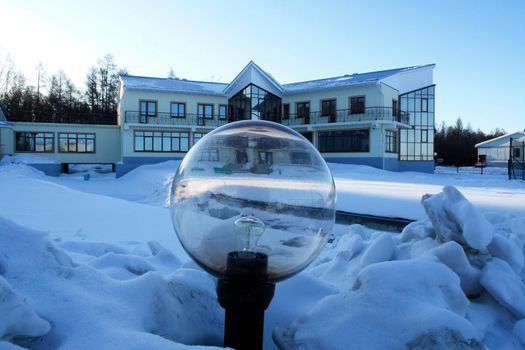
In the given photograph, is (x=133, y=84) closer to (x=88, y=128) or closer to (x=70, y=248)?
(x=88, y=128)

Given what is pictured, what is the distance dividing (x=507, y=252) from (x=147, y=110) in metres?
29.5

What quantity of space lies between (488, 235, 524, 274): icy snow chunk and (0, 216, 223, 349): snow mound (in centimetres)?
195

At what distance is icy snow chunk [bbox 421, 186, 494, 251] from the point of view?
2.48 metres

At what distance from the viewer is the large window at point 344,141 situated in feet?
95.5

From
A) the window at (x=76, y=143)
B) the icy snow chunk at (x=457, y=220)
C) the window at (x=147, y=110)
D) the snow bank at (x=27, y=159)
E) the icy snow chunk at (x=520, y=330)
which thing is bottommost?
the icy snow chunk at (x=520, y=330)

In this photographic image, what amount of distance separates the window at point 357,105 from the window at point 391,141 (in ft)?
8.50

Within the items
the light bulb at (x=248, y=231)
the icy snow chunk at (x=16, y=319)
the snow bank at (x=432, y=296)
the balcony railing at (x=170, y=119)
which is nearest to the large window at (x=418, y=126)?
the balcony railing at (x=170, y=119)

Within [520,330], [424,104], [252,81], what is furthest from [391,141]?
[520,330]

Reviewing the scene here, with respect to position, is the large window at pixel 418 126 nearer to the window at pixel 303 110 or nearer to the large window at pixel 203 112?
the window at pixel 303 110

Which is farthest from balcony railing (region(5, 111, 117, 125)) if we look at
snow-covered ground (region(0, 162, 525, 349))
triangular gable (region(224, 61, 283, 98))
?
snow-covered ground (region(0, 162, 525, 349))

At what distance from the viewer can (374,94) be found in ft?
92.3

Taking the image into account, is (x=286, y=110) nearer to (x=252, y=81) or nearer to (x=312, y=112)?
(x=312, y=112)

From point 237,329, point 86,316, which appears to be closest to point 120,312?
point 86,316

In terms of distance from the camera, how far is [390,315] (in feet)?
5.66
